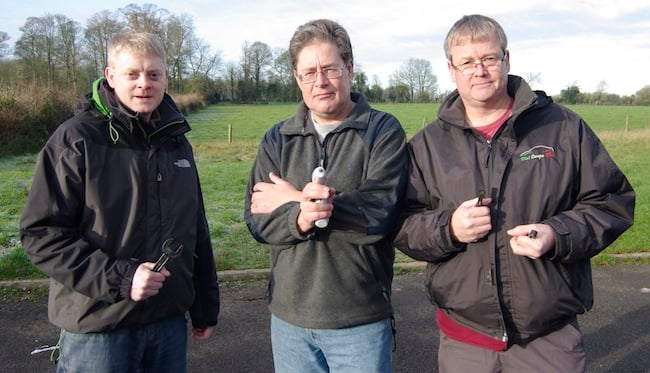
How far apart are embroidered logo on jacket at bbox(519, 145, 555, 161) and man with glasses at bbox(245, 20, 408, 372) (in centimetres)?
57

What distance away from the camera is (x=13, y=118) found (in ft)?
67.5

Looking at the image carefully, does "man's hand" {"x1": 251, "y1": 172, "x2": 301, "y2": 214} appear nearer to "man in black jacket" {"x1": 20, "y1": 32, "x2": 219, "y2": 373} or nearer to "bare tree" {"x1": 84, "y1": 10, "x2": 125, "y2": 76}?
"man in black jacket" {"x1": 20, "y1": 32, "x2": 219, "y2": 373}

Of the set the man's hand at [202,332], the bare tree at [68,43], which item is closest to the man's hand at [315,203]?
the man's hand at [202,332]

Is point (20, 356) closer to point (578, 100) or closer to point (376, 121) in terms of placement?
point (376, 121)

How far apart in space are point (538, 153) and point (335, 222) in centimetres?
100

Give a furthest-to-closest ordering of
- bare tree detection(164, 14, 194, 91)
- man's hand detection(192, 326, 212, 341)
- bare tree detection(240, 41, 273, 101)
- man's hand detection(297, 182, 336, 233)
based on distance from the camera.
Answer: bare tree detection(240, 41, 273, 101), bare tree detection(164, 14, 194, 91), man's hand detection(192, 326, 212, 341), man's hand detection(297, 182, 336, 233)

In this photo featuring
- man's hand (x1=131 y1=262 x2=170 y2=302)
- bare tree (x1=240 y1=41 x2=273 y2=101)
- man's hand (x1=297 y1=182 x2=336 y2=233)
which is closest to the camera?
man's hand (x1=297 y1=182 x2=336 y2=233)

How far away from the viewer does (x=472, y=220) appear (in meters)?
2.41

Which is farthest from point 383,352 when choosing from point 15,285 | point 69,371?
point 15,285

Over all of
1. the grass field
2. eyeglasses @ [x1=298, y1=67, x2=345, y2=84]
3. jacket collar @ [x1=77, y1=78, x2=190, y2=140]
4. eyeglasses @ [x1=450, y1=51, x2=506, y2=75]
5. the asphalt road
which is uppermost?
eyeglasses @ [x1=450, y1=51, x2=506, y2=75]

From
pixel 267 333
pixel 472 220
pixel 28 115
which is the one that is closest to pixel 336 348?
pixel 472 220

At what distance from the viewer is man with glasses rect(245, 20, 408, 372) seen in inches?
100

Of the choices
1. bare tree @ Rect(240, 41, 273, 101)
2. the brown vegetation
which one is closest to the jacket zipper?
the brown vegetation

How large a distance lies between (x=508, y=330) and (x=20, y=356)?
3.80 m
